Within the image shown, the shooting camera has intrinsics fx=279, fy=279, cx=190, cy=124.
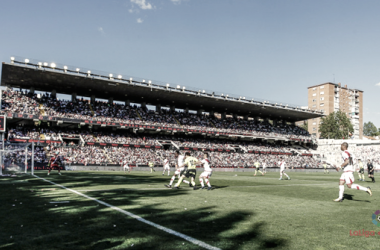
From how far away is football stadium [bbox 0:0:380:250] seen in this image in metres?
5.79

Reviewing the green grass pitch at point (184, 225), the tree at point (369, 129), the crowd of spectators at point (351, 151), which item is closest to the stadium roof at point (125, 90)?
the crowd of spectators at point (351, 151)

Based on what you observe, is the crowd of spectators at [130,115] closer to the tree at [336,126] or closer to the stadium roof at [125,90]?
the stadium roof at [125,90]

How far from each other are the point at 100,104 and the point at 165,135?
14.9 meters

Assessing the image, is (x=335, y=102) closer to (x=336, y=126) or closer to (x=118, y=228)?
(x=336, y=126)

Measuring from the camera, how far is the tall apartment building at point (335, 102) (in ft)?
368

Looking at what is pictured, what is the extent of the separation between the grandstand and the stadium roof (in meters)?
0.15

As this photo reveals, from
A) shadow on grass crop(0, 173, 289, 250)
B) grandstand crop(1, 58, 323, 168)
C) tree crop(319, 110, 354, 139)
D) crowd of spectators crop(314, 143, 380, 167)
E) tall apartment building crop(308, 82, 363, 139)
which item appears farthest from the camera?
tall apartment building crop(308, 82, 363, 139)

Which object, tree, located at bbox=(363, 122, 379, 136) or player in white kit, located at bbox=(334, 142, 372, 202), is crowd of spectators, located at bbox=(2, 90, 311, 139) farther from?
tree, located at bbox=(363, 122, 379, 136)

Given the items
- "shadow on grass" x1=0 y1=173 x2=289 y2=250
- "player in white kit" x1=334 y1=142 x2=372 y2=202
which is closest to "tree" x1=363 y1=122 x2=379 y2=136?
"player in white kit" x1=334 y1=142 x2=372 y2=202

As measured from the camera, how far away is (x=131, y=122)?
5412 centimetres

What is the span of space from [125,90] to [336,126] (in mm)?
76178

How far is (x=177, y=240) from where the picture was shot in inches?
206

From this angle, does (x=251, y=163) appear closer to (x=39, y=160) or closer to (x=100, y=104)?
(x=100, y=104)

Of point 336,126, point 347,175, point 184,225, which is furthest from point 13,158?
point 336,126
